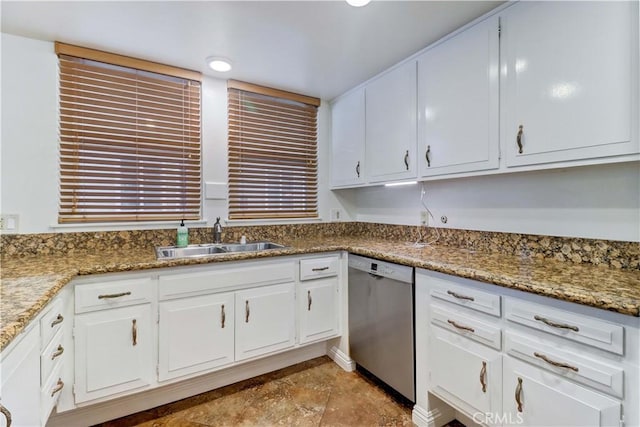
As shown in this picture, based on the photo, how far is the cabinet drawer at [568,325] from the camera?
38.1 inches

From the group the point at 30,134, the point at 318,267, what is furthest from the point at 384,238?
the point at 30,134

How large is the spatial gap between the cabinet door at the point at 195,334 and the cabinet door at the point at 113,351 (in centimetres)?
8

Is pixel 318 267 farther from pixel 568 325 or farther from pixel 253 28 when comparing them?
pixel 253 28

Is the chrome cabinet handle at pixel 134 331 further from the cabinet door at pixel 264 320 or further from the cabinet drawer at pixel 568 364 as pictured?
the cabinet drawer at pixel 568 364

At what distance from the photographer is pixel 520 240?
1.75m

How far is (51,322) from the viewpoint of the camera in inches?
49.4

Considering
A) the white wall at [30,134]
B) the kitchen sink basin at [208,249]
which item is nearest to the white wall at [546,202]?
the kitchen sink basin at [208,249]

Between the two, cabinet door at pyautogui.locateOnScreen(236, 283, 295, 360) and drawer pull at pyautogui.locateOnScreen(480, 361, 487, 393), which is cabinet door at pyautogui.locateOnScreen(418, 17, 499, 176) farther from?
cabinet door at pyautogui.locateOnScreen(236, 283, 295, 360)

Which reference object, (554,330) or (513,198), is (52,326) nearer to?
(554,330)

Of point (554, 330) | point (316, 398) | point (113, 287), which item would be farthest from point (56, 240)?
point (554, 330)

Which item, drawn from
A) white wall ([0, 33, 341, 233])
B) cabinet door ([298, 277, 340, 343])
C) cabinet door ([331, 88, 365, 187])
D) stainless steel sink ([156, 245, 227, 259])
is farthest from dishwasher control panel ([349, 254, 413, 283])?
white wall ([0, 33, 341, 233])

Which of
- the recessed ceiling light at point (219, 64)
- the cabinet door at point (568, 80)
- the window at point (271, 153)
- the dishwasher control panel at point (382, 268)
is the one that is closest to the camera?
the cabinet door at point (568, 80)

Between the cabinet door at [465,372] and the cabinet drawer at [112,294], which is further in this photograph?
the cabinet drawer at [112,294]

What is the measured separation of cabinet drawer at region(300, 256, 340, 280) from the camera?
2094 millimetres
